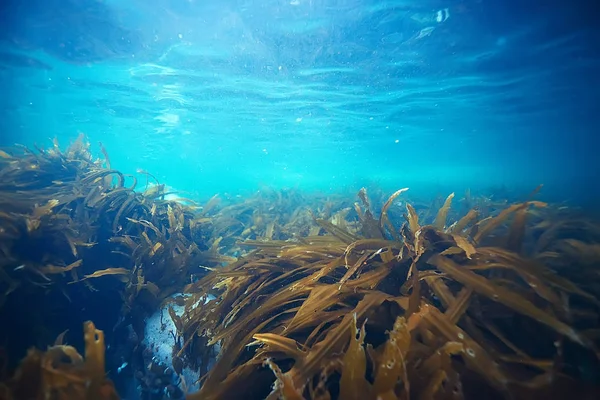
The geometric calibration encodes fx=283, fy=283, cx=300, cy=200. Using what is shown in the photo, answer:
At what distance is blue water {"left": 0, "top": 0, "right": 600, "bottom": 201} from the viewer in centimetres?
974

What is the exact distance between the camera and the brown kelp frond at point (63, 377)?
1361mm

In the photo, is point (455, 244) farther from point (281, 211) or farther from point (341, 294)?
point (281, 211)

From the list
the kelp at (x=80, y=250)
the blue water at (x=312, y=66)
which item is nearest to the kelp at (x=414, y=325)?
the kelp at (x=80, y=250)

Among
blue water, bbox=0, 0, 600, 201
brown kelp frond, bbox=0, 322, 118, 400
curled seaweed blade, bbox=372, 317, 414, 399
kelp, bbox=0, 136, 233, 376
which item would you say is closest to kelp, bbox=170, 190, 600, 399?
Result: curled seaweed blade, bbox=372, 317, 414, 399

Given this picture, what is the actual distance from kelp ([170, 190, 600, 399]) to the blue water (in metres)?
7.00

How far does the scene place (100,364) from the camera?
1.38 metres

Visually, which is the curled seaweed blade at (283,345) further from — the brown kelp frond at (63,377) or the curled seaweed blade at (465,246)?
the curled seaweed blade at (465,246)

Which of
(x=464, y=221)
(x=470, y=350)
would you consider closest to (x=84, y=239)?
(x=470, y=350)

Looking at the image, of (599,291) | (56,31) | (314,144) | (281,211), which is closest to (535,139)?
(314,144)

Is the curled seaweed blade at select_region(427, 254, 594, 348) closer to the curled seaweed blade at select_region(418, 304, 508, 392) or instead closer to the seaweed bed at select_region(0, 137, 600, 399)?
the seaweed bed at select_region(0, 137, 600, 399)

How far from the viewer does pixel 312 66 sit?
551 inches

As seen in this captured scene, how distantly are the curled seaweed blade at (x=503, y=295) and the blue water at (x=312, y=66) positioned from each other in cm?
800

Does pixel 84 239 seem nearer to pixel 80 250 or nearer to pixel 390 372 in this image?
pixel 80 250

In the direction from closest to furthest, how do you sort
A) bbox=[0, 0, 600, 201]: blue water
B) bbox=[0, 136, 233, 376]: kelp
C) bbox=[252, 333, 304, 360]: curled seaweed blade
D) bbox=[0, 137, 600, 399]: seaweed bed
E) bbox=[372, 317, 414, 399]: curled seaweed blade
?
1. bbox=[372, 317, 414, 399]: curled seaweed blade
2. bbox=[0, 137, 600, 399]: seaweed bed
3. bbox=[252, 333, 304, 360]: curled seaweed blade
4. bbox=[0, 136, 233, 376]: kelp
5. bbox=[0, 0, 600, 201]: blue water
